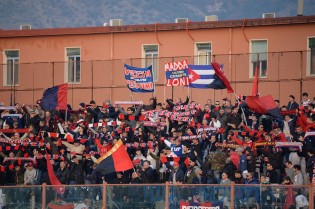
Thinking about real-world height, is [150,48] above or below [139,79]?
above

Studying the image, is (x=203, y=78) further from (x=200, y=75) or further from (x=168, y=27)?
(x=168, y=27)

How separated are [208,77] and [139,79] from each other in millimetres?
3373

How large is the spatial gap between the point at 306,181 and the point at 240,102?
653cm

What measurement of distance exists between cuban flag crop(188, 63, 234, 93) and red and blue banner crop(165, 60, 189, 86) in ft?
0.66

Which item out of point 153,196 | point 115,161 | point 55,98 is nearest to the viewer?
point 153,196

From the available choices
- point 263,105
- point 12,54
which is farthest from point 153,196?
point 12,54

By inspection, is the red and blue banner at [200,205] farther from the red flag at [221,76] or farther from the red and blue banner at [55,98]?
the red and blue banner at [55,98]

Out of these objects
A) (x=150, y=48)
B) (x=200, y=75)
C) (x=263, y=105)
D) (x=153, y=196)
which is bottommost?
(x=153, y=196)

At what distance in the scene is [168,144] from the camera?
4444 cm

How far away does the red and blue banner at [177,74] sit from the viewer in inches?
1873

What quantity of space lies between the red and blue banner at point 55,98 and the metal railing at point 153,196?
812cm

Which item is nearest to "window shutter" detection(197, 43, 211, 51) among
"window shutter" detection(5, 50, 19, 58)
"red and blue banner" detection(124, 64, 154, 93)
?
"red and blue banner" detection(124, 64, 154, 93)

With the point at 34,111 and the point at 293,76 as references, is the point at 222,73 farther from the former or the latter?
the point at 34,111

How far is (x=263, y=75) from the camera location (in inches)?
1987
